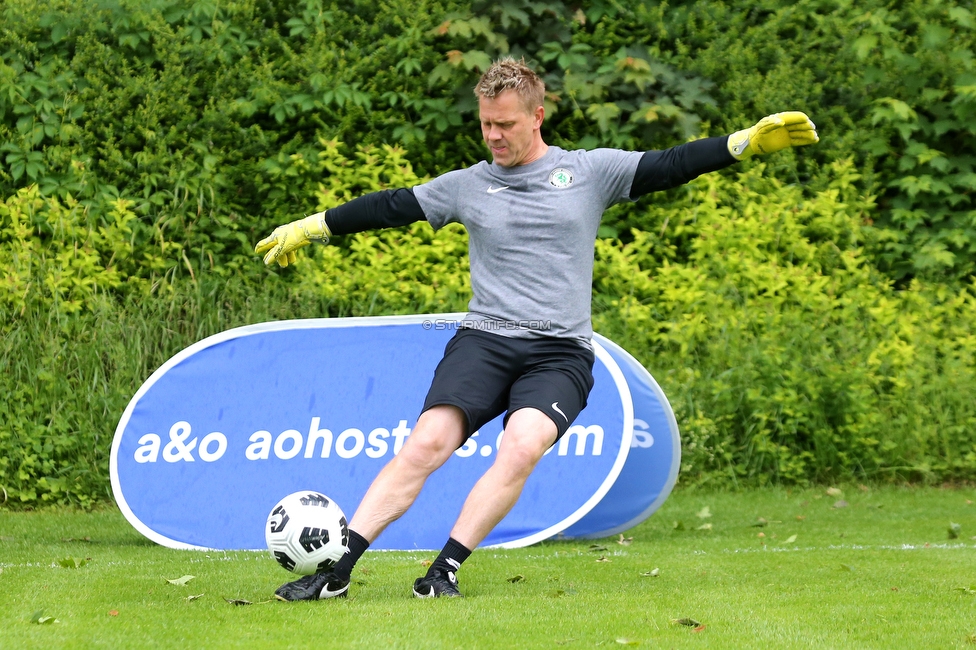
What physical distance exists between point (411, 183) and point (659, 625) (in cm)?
562

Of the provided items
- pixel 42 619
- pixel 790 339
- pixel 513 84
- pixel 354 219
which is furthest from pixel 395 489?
pixel 790 339

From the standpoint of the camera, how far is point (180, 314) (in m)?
8.29

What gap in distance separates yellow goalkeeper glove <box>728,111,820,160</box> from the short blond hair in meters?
0.71

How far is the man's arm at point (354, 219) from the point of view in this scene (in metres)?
4.48

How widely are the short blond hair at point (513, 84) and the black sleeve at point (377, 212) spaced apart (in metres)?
0.50

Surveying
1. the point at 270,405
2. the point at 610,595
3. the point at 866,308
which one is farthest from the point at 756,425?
the point at 610,595

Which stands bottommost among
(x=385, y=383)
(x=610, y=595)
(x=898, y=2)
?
(x=610, y=595)

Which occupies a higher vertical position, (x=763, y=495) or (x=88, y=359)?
(x=88, y=359)

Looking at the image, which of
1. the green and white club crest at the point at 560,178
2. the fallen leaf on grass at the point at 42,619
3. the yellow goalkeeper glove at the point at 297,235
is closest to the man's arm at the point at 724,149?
the green and white club crest at the point at 560,178

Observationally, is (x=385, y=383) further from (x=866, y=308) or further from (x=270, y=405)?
(x=866, y=308)

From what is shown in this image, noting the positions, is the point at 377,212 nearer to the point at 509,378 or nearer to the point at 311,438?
the point at 509,378

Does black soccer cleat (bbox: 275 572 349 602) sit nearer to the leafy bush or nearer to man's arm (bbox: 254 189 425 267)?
man's arm (bbox: 254 189 425 267)

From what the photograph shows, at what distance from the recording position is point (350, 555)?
4027 millimetres

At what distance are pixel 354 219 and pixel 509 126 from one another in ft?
2.35
